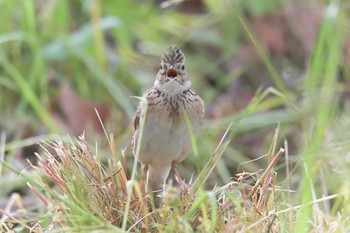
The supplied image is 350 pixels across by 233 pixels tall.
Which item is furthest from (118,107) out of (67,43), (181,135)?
(181,135)

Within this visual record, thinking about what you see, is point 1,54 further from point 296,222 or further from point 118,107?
point 296,222

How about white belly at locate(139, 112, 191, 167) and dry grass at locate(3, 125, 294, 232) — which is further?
white belly at locate(139, 112, 191, 167)

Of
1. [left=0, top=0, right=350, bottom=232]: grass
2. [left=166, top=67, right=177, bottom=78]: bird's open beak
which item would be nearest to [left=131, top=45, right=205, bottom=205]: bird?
[left=166, top=67, right=177, bottom=78]: bird's open beak

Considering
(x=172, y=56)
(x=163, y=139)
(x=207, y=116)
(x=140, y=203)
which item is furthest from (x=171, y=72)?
(x=207, y=116)

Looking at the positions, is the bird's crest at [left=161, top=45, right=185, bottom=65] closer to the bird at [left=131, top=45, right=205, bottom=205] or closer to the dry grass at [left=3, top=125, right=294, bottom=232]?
the bird at [left=131, top=45, right=205, bottom=205]

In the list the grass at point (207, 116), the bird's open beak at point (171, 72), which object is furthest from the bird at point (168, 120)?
the grass at point (207, 116)
